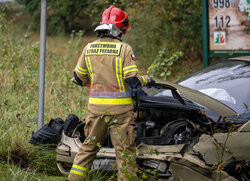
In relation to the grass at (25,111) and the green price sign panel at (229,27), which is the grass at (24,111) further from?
the green price sign panel at (229,27)

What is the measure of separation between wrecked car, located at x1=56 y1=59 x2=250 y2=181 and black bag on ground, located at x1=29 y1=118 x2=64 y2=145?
28 centimetres

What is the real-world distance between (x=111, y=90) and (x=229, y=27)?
4.85m

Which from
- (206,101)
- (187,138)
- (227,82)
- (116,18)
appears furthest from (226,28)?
(116,18)

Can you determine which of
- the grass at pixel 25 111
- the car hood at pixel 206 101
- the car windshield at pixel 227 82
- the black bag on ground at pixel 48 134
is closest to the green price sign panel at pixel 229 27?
the grass at pixel 25 111

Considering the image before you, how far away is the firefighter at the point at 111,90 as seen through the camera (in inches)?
139

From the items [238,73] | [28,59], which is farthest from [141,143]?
[28,59]

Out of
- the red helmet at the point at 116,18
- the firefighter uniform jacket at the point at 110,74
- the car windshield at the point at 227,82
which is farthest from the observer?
the car windshield at the point at 227,82

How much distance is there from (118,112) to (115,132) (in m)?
0.22

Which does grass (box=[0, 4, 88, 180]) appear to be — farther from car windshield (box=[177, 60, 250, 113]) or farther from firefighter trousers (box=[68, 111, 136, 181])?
car windshield (box=[177, 60, 250, 113])

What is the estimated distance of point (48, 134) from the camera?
4.35 metres

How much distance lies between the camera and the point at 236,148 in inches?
134

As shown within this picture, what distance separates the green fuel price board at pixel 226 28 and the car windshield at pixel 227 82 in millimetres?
2728

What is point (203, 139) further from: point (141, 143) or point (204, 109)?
point (141, 143)

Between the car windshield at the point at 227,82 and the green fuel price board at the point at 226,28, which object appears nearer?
the car windshield at the point at 227,82
